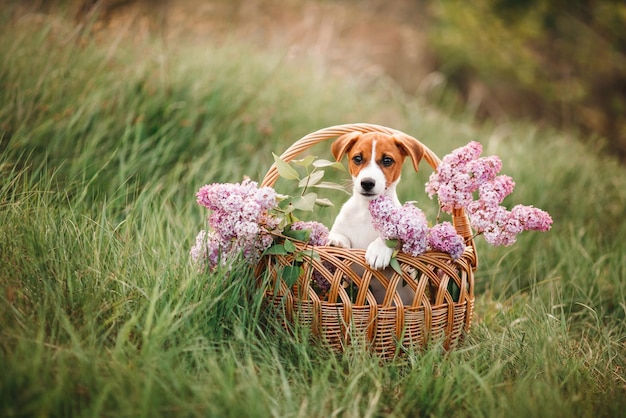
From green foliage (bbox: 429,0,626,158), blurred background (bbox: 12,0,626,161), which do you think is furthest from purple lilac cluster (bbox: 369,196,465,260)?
green foliage (bbox: 429,0,626,158)

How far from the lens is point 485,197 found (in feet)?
7.07

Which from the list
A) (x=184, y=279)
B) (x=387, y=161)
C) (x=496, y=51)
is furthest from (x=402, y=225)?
(x=496, y=51)

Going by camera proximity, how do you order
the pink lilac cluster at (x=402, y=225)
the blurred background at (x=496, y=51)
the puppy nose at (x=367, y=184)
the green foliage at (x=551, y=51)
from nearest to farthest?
the pink lilac cluster at (x=402, y=225) → the puppy nose at (x=367, y=184) → the blurred background at (x=496, y=51) → the green foliage at (x=551, y=51)

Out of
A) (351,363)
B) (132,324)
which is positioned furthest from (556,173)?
(132,324)

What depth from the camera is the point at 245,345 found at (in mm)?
1908

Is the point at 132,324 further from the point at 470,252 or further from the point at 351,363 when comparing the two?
the point at 470,252

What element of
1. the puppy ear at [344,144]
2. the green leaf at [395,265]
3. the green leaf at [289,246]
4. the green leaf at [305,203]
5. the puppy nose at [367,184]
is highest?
the puppy ear at [344,144]

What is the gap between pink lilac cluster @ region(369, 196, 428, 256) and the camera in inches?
77.9

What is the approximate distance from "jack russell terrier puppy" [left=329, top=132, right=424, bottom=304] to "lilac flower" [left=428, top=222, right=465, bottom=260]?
23 centimetres

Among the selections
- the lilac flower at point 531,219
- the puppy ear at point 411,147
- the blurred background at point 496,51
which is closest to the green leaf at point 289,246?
the puppy ear at point 411,147

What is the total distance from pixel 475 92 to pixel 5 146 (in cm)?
688

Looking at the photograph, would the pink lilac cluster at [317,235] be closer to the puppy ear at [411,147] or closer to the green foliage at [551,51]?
the puppy ear at [411,147]

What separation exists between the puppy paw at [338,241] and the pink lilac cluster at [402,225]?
0.31 meters

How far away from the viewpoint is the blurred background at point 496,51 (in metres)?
7.32
